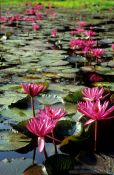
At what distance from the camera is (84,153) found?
1623mm

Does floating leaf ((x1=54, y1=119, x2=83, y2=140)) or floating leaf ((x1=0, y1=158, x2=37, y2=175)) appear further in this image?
floating leaf ((x1=54, y1=119, x2=83, y2=140))

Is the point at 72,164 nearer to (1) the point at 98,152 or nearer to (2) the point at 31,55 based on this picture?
(1) the point at 98,152

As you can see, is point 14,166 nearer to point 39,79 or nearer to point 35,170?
point 35,170

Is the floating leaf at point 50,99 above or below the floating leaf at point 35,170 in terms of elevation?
above

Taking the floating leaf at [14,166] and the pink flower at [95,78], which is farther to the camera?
the pink flower at [95,78]

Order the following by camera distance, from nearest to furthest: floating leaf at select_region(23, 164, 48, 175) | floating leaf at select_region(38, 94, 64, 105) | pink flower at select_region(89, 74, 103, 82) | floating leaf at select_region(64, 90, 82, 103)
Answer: floating leaf at select_region(23, 164, 48, 175) → floating leaf at select_region(64, 90, 82, 103) → floating leaf at select_region(38, 94, 64, 105) → pink flower at select_region(89, 74, 103, 82)

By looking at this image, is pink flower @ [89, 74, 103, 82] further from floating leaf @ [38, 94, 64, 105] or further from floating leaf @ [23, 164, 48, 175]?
floating leaf @ [23, 164, 48, 175]

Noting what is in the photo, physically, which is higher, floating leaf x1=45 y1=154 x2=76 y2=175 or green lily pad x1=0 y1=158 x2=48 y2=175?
floating leaf x1=45 y1=154 x2=76 y2=175

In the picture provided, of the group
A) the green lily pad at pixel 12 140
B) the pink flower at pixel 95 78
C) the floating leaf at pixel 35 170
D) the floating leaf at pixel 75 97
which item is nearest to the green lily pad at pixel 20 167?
the floating leaf at pixel 35 170

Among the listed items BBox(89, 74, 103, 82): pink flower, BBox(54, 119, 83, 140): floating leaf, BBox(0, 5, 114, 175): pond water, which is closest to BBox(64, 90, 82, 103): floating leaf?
BBox(0, 5, 114, 175): pond water

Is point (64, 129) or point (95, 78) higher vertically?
point (64, 129)

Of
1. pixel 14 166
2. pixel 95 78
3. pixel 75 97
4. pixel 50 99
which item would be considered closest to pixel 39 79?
pixel 95 78

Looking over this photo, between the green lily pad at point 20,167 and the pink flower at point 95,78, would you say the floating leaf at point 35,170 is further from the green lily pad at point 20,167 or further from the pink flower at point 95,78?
the pink flower at point 95,78

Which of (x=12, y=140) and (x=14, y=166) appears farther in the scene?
(x=12, y=140)
